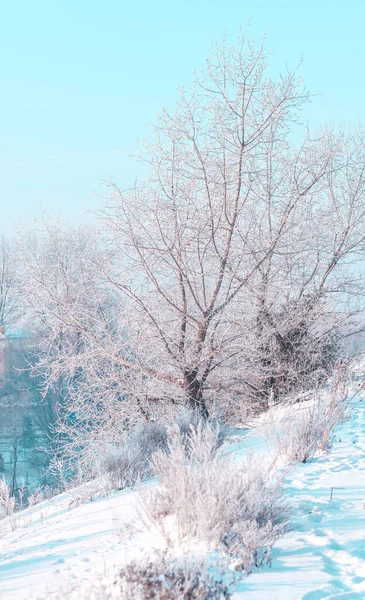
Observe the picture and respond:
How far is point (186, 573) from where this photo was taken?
2459 millimetres

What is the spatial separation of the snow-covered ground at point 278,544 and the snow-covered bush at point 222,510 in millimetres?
121

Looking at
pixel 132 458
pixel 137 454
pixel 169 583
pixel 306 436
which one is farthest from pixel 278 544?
pixel 137 454

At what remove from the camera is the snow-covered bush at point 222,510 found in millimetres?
2990

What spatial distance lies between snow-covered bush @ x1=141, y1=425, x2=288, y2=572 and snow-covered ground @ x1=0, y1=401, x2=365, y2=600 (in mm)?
121

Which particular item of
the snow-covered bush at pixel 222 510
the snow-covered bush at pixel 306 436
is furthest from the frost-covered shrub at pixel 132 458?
the snow-covered bush at pixel 222 510

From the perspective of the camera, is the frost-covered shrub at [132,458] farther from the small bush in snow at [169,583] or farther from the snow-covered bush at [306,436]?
the small bush in snow at [169,583]

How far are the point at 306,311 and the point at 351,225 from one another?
2.47m

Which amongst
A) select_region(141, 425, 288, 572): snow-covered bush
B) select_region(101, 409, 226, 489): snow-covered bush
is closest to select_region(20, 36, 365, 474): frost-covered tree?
select_region(101, 409, 226, 489): snow-covered bush

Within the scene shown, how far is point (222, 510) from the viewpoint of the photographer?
3225 millimetres

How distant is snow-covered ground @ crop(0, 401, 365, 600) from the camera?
274 cm

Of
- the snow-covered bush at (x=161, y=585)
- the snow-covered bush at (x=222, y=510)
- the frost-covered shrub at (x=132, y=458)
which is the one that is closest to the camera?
the snow-covered bush at (x=161, y=585)

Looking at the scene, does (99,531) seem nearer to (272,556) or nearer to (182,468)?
(182,468)

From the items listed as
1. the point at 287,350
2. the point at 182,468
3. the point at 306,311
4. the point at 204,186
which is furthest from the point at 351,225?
the point at 182,468

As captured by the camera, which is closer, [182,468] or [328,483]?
[182,468]
